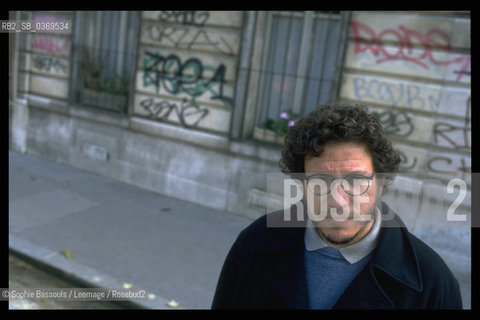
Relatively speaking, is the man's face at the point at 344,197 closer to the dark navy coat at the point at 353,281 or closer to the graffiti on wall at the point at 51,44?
the dark navy coat at the point at 353,281

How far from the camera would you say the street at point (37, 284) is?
4160 millimetres

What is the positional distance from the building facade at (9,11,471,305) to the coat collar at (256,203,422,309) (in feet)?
12.1

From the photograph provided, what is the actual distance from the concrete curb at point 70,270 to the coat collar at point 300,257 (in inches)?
104

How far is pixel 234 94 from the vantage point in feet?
23.0

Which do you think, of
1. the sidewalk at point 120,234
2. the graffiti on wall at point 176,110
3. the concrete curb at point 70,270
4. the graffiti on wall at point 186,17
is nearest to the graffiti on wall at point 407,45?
the graffiti on wall at point 186,17

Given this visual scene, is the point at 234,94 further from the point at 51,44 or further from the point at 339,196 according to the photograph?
the point at 339,196

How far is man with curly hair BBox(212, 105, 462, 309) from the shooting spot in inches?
67.1

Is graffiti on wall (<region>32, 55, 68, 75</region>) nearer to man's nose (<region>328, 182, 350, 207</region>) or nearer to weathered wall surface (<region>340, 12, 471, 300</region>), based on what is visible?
weathered wall surface (<region>340, 12, 471, 300</region>)

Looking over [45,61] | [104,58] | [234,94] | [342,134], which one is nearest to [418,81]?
[234,94]

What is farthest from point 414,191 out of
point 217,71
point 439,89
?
point 217,71

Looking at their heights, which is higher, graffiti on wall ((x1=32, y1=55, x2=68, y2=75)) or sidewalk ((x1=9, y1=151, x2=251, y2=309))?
graffiti on wall ((x1=32, y1=55, x2=68, y2=75))

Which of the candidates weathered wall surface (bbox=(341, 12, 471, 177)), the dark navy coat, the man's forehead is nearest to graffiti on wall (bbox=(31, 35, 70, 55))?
weathered wall surface (bbox=(341, 12, 471, 177))

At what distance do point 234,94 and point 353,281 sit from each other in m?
5.47

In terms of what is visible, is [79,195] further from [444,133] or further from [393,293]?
[393,293]
